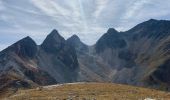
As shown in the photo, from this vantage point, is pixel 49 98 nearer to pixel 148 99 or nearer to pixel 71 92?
pixel 71 92

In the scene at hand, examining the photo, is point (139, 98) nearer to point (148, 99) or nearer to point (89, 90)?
point (148, 99)

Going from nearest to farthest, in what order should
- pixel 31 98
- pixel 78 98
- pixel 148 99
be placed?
pixel 148 99
pixel 78 98
pixel 31 98

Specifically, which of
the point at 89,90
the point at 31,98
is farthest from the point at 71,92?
the point at 31,98

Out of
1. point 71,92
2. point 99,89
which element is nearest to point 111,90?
point 99,89

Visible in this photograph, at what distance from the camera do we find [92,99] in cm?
5369

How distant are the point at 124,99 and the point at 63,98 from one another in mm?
9667

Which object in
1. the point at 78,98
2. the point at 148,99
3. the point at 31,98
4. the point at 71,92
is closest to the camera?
the point at 148,99

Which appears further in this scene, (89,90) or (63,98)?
(89,90)

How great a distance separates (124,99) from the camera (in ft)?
176

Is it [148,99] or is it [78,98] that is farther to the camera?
[78,98]

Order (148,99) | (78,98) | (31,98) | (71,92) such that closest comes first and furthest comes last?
(148,99) < (78,98) < (31,98) < (71,92)

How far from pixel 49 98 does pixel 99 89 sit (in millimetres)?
13912

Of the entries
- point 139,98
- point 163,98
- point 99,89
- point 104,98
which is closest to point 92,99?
point 104,98

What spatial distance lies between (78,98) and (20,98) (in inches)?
530
